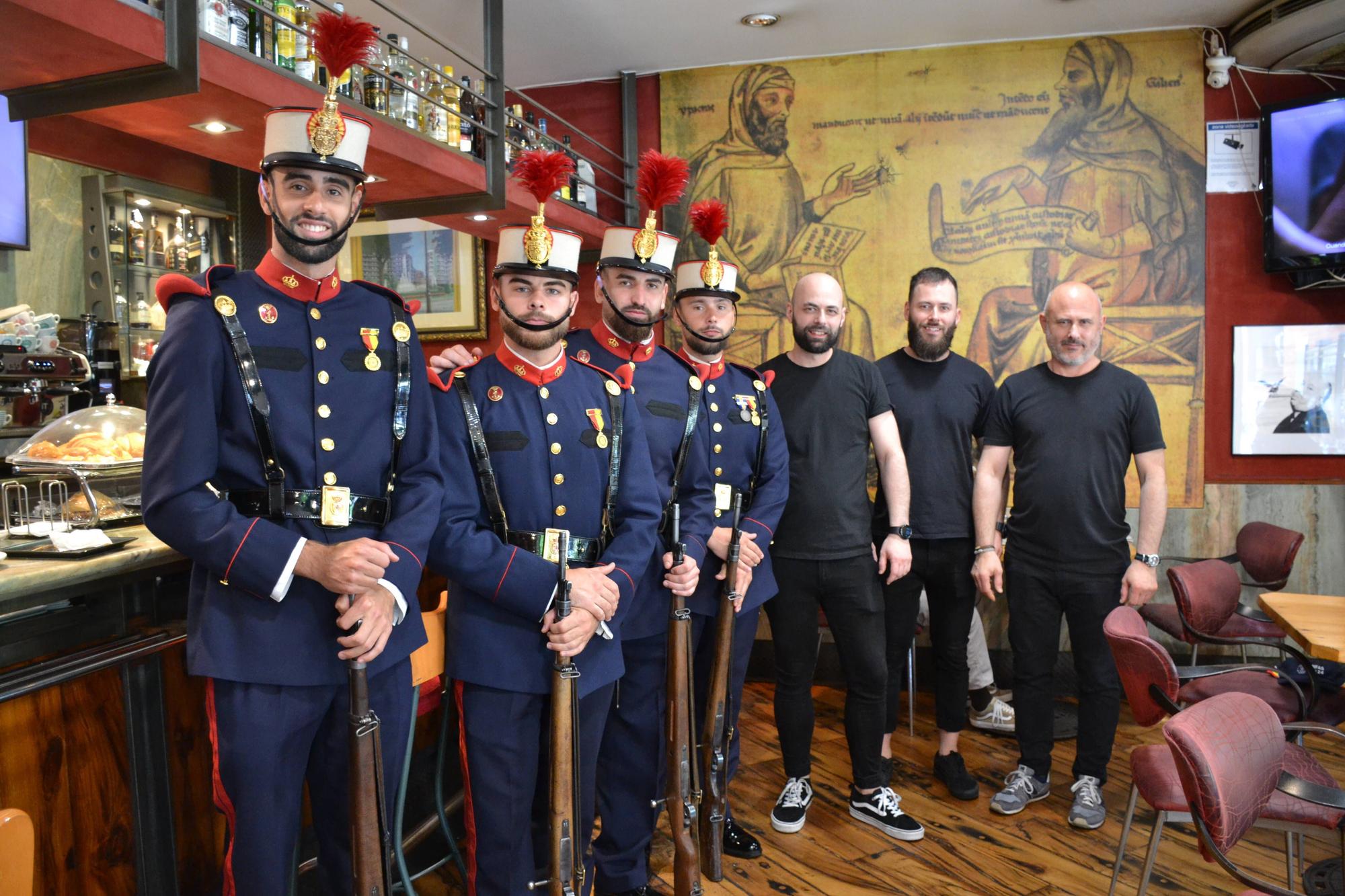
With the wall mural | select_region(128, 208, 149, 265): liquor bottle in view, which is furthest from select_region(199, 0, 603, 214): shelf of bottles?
select_region(128, 208, 149, 265): liquor bottle

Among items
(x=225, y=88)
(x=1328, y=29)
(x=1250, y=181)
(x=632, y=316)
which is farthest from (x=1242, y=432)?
(x=225, y=88)

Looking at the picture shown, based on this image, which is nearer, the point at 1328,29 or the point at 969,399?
the point at 969,399

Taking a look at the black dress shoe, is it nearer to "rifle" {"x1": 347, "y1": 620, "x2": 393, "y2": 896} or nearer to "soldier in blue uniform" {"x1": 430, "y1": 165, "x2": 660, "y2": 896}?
"soldier in blue uniform" {"x1": 430, "y1": 165, "x2": 660, "y2": 896}

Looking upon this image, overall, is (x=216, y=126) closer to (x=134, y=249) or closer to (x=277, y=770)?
(x=277, y=770)

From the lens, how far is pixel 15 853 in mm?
1152

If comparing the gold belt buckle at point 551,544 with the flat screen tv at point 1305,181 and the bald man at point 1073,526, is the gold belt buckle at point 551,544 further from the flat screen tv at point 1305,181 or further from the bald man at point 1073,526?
the flat screen tv at point 1305,181

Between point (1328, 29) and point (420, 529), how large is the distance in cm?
447

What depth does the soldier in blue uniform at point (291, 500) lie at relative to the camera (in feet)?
5.41

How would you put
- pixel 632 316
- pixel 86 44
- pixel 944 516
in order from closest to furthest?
pixel 86 44 < pixel 632 316 < pixel 944 516

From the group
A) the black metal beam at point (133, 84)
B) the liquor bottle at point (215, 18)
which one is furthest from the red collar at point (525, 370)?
→ the liquor bottle at point (215, 18)

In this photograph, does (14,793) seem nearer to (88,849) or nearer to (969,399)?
(88,849)

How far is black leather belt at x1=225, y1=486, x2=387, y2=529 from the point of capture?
172 cm

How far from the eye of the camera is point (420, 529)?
185cm

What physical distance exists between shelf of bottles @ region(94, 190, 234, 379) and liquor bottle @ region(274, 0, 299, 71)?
2.06 metres
